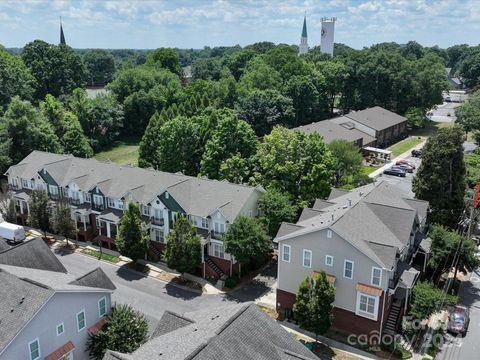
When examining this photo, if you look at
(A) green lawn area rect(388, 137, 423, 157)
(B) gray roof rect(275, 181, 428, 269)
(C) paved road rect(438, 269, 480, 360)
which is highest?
(B) gray roof rect(275, 181, 428, 269)

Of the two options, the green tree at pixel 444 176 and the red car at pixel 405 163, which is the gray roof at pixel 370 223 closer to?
the green tree at pixel 444 176

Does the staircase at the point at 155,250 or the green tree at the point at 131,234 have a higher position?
the green tree at the point at 131,234

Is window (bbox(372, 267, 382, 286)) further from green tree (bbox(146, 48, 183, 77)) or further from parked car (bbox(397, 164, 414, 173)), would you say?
green tree (bbox(146, 48, 183, 77))

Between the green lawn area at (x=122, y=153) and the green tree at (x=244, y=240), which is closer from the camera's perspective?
the green tree at (x=244, y=240)

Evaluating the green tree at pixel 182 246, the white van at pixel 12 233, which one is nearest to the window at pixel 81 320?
the green tree at pixel 182 246

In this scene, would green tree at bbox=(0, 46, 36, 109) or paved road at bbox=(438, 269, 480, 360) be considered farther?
green tree at bbox=(0, 46, 36, 109)

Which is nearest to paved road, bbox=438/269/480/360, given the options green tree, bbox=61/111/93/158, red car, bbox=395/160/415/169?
red car, bbox=395/160/415/169

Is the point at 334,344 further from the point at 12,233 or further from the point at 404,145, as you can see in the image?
the point at 404,145
